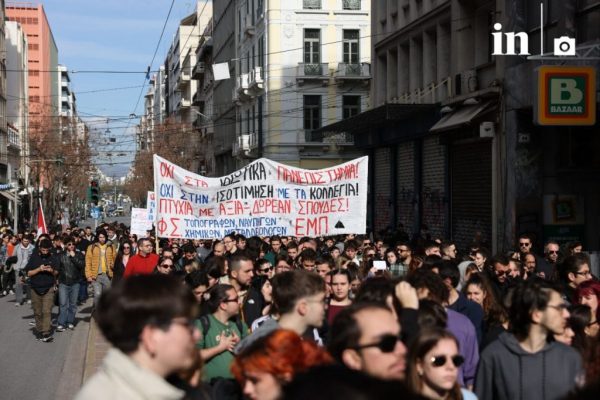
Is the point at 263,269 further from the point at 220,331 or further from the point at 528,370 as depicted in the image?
the point at 528,370

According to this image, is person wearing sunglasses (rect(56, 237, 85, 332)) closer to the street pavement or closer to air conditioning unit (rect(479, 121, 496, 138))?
the street pavement

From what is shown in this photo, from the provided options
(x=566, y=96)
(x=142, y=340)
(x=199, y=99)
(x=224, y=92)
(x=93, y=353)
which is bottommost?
(x=93, y=353)

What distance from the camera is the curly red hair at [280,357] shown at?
356 cm

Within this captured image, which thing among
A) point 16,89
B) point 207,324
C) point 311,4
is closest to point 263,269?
point 207,324

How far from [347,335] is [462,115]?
785 inches

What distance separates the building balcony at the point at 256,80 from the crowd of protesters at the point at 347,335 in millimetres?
40068

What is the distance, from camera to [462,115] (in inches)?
923

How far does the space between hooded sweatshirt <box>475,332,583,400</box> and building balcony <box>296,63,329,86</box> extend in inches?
1757

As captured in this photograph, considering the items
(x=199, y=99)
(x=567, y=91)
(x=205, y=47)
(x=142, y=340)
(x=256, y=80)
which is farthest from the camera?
(x=199, y=99)

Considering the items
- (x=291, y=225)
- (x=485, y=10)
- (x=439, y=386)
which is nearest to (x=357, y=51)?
(x=485, y=10)

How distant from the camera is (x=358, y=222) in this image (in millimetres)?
15211

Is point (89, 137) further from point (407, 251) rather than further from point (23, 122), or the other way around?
point (407, 251)

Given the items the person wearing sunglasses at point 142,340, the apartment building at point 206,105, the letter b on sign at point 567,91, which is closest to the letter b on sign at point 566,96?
the letter b on sign at point 567,91

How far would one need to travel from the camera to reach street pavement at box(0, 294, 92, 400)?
11938mm
